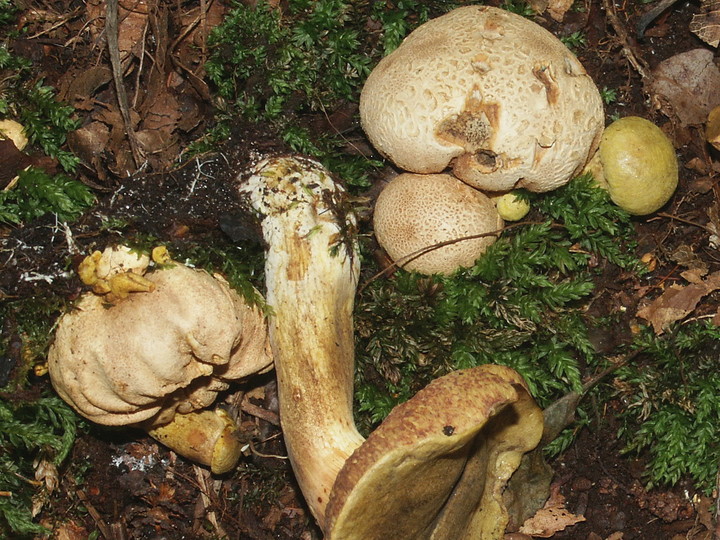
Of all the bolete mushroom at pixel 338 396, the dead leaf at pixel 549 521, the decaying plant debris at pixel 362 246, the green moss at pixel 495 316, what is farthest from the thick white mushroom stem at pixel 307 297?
the dead leaf at pixel 549 521

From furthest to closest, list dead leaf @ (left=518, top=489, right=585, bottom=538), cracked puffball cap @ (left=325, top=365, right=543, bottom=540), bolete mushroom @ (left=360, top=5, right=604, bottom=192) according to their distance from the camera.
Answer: dead leaf @ (left=518, top=489, right=585, bottom=538)
bolete mushroom @ (left=360, top=5, right=604, bottom=192)
cracked puffball cap @ (left=325, top=365, right=543, bottom=540)

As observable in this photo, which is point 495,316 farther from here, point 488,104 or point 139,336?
point 139,336

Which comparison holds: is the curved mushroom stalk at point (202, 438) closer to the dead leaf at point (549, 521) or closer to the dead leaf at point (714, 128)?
the dead leaf at point (549, 521)

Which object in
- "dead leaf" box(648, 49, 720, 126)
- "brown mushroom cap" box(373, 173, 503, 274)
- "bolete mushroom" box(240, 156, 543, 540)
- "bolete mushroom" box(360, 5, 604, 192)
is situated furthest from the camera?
"dead leaf" box(648, 49, 720, 126)

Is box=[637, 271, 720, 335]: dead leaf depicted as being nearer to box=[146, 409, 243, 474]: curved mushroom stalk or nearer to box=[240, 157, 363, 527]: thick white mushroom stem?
box=[240, 157, 363, 527]: thick white mushroom stem

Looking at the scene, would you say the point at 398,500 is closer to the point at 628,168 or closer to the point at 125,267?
the point at 125,267

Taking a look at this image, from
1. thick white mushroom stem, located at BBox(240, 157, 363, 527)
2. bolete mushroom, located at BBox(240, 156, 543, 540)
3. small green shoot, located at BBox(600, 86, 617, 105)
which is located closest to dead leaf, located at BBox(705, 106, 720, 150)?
small green shoot, located at BBox(600, 86, 617, 105)

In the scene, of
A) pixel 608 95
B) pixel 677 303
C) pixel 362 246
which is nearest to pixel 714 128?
pixel 608 95
